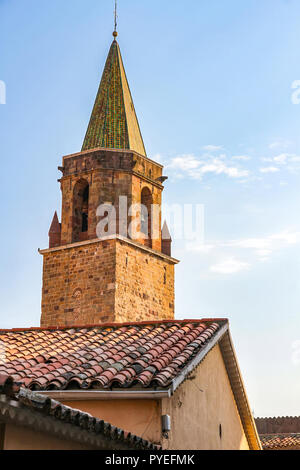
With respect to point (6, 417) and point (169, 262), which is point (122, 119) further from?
point (6, 417)

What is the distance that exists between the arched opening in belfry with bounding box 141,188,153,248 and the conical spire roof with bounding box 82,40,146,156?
1.80 meters

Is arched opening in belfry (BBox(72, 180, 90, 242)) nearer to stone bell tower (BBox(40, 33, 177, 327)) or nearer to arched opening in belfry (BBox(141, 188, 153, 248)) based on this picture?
stone bell tower (BBox(40, 33, 177, 327))

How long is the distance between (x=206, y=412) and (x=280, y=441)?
16.2 metres

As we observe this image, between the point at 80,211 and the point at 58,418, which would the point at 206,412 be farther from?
the point at 80,211

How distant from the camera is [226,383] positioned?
15.2 m

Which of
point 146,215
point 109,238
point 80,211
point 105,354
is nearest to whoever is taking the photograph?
point 105,354

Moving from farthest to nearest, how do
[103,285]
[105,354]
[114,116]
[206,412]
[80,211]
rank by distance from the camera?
[114,116], [80,211], [103,285], [206,412], [105,354]

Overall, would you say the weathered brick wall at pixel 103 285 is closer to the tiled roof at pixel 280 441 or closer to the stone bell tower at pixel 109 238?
the stone bell tower at pixel 109 238

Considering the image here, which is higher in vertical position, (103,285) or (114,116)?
(114,116)

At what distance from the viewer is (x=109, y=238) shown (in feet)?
95.6

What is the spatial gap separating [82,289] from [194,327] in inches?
608

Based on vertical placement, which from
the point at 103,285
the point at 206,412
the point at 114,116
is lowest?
the point at 206,412

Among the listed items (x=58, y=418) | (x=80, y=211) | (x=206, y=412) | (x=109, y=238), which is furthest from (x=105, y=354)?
(x=80, y=211)
